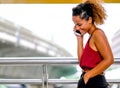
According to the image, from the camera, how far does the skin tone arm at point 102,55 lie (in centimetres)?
188

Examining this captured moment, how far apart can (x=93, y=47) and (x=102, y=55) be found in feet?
0.31

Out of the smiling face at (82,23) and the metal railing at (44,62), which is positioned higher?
the smiling face at (82,23)

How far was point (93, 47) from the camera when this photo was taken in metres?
1.95

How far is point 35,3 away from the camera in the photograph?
3518 mm

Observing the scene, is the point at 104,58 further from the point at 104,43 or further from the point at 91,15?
the point at 91,15

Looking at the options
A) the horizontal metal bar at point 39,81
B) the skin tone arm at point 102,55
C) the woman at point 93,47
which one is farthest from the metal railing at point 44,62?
the skin tone arm at point 102,55

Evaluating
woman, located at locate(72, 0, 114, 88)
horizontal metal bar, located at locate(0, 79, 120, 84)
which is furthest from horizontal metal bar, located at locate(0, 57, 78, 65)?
woman, located at locate(72, 0, 114, 88)

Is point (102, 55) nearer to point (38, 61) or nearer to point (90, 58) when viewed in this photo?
point (90, 58)

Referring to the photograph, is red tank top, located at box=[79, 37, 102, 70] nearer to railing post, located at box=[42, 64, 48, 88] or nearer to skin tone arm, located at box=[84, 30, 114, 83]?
skin tone arm, located at box=[84, 30, 114, 83]

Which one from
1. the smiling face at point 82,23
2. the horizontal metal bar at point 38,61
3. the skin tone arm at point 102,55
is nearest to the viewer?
the skin tone arm at point 102,55

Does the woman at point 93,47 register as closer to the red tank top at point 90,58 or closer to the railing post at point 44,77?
the red tank top at point 90,58

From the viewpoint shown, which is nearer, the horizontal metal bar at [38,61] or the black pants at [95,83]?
the black pants at [95,83]

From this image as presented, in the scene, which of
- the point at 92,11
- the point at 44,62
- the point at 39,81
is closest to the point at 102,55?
the point at 92,11

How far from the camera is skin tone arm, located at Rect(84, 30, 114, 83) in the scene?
1882mm
